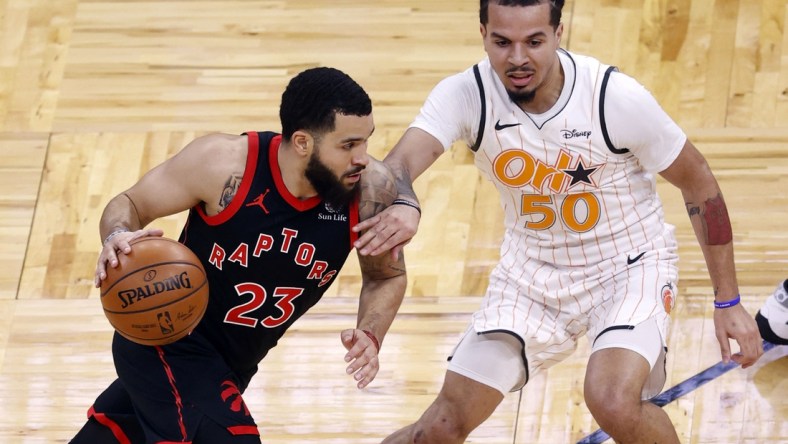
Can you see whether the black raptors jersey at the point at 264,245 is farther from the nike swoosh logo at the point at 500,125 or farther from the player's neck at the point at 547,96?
the player's neck at the point at 547,96

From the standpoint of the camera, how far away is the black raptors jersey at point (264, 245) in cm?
452

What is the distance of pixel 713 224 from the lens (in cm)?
473

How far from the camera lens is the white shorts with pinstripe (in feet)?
15.5

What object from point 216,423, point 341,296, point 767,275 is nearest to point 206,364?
point 216,423

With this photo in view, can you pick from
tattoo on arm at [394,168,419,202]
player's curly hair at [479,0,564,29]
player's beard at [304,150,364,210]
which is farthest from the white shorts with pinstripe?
player's curly hair at [479,0,564,29]

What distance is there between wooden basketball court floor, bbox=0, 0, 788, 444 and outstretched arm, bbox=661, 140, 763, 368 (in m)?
0.91

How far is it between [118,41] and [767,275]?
406 cm

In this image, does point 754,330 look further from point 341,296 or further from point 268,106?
point 268,106

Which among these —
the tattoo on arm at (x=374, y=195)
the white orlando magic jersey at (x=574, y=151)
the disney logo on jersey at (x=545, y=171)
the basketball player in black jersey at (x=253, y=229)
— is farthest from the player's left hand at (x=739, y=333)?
the tattoo on arm at (x=374, y=195)

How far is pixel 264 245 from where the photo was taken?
453 centimetres

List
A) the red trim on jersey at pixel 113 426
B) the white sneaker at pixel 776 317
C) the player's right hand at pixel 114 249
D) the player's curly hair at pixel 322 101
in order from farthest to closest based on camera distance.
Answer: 1. the white sneaker at pixel 776 317
2. the red trim on jersey at pixel 113 426
3. the player's curly hair at pixel 322 101
4. the player's right hand at pixel 114 249

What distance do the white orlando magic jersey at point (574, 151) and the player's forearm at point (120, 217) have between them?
1081mm

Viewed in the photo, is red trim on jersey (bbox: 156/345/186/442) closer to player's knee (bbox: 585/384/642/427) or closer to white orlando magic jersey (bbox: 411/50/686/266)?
white orlando magic jersey (bbox: 411/50/686/266)

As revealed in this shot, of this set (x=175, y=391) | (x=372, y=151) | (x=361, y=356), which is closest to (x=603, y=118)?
(x=361, y=356)
